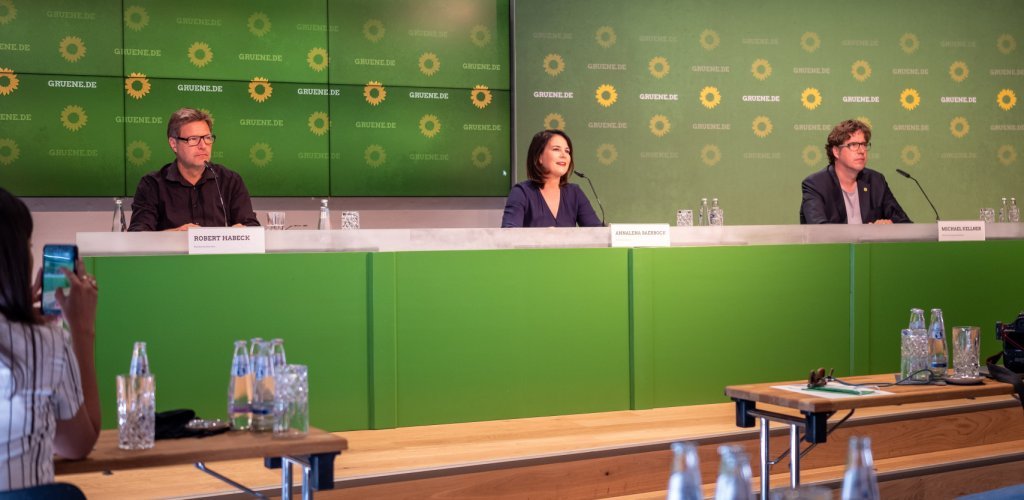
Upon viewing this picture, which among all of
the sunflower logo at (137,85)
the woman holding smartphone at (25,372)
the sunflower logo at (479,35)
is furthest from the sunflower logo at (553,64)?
the woman holding smartphone at (25,372)

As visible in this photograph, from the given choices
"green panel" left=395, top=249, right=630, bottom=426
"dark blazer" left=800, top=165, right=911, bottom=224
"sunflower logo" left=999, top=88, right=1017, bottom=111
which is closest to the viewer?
"green panel" left=395, top=249, right=630, bottom=426

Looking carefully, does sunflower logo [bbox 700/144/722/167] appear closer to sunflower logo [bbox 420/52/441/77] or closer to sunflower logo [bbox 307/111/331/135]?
sunflower logo [bbox 420/52/441/77]

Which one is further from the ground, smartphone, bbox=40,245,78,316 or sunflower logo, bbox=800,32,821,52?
sunflower logo, bbox=800,32,821,52

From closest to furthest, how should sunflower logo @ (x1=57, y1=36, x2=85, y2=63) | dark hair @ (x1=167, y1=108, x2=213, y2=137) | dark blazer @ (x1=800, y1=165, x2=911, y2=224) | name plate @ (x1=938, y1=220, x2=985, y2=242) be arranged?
dark hair @ (x1=167, y1=108, x2=213, y2=137), name plate @ (x1=938, y1=220, x2=985, y2=242), dark blazer @ (x1=800, y1=165, x2=911, y2=224), sunflower logo @ (x1=57, y1=36, x2=85, y2=63)

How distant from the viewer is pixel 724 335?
12.3 ft

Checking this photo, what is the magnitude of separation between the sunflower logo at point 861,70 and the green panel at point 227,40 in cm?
319

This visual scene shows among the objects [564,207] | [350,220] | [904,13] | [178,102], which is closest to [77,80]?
[178,102]

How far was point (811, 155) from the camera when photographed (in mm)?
6383

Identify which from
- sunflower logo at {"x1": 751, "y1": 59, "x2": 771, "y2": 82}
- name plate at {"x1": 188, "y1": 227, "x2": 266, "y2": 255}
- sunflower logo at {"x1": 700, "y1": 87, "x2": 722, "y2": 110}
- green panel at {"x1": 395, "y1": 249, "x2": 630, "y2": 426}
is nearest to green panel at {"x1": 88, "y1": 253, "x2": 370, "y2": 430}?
name plate at {"x1": 188, "y1": 227, "x2": 266, "y2": 255}

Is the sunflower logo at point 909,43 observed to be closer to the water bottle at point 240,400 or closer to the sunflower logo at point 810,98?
the sunflower logo at point 810,98

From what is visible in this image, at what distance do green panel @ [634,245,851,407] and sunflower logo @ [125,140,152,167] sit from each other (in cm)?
270

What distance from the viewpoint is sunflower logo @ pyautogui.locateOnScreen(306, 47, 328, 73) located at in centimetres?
543

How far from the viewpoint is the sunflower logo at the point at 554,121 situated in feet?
19.2

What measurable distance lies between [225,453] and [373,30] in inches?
156
